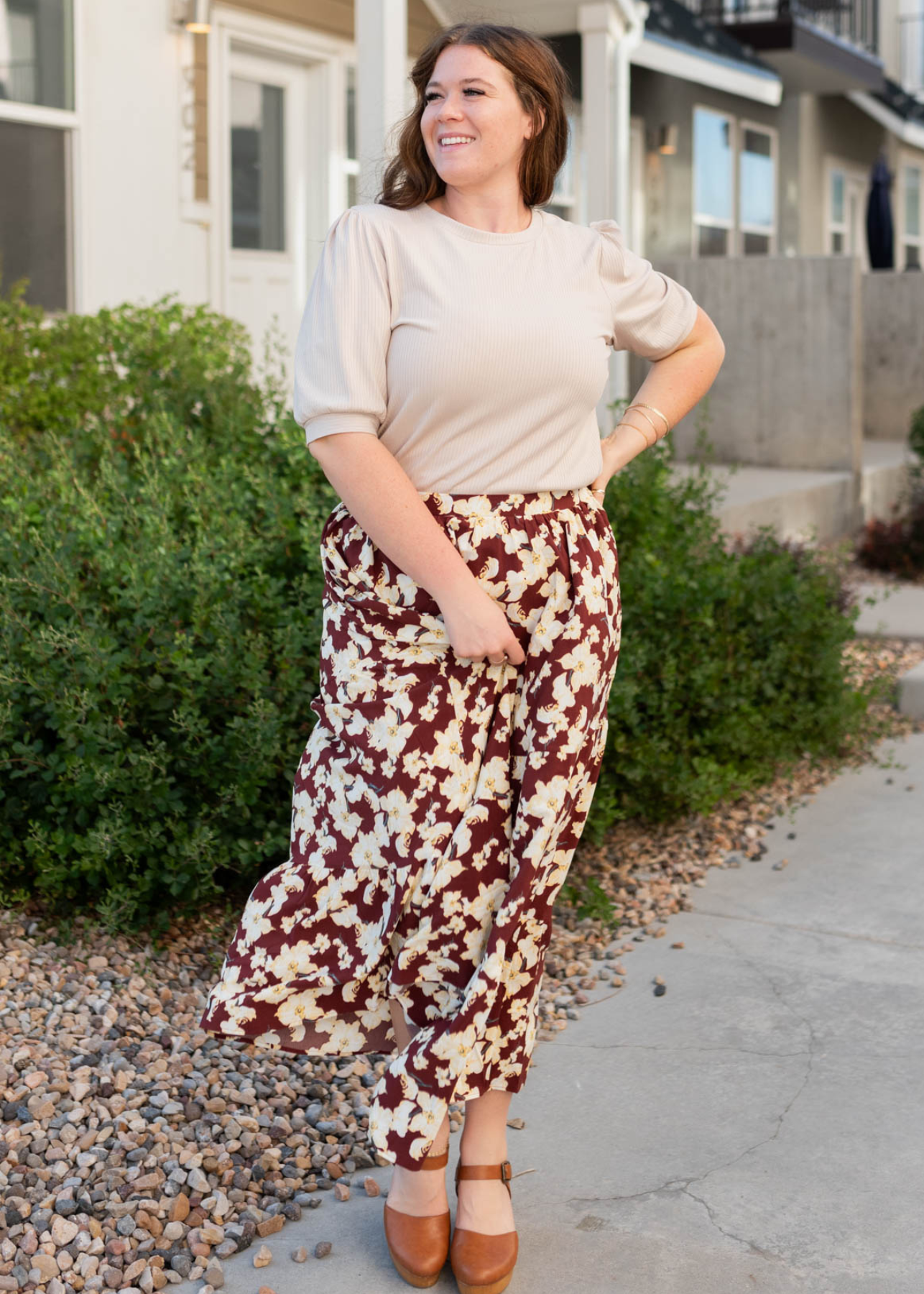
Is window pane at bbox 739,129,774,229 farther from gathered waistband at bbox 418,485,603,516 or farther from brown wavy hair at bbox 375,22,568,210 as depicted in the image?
gathered waistband at bbox 418,485,603,516

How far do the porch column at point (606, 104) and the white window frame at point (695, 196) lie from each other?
4.32 m

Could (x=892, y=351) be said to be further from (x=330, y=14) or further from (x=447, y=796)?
(x=447, y=796)

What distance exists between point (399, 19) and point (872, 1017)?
4861mm

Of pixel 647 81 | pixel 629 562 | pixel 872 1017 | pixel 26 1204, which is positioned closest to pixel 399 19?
pixel 629 562

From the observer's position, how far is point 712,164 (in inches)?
577

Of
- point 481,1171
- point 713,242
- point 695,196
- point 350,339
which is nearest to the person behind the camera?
point 350,339

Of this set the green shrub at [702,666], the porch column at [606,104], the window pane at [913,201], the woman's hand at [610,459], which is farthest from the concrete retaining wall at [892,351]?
the woman's hand at [610,459]

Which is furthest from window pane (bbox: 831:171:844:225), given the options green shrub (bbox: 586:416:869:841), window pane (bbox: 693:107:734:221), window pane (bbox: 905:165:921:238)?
green shrub (bbox: 586:416:869:841)

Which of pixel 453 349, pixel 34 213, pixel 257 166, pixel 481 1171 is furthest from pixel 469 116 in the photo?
pixel 257 166

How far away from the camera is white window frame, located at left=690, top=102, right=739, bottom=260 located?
14.1m

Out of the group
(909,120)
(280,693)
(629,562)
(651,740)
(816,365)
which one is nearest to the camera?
(280,693)

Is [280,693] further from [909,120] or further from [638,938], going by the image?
[909,120]

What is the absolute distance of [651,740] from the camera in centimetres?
416

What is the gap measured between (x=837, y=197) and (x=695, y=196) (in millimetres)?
4294
